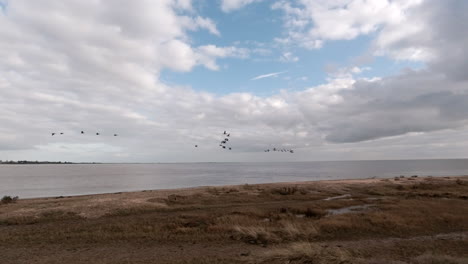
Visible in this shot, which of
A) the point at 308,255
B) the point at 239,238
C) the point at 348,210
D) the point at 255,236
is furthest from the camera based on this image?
the point at 348,210

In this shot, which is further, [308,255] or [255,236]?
[255,236]

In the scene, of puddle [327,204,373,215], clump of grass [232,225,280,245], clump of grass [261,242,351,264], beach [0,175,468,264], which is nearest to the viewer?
clump of grass [261,242,351,264]

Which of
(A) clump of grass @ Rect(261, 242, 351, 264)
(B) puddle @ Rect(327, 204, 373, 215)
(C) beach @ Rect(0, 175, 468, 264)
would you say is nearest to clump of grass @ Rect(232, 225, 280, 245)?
(C) beach @ Rect(0, 175, 468, 264)

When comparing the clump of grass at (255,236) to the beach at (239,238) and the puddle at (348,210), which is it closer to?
the beach at (239,238)

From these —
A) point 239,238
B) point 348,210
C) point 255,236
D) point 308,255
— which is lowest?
point 348,210

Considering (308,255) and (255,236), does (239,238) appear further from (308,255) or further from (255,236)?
(308,255)

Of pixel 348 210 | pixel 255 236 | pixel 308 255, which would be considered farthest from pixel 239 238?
pixel 348 210

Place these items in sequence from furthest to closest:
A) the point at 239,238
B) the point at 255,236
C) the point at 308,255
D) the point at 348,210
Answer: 1. the point at 348,210
2. the point at 239,238
3. the point at 255,236
4. the point at 308,255

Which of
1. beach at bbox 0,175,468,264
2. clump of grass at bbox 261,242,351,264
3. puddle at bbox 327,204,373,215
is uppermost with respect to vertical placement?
clump of grass at bbox 261,242,351,264

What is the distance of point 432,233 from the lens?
15.8 meters

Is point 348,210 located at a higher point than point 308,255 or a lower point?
lower

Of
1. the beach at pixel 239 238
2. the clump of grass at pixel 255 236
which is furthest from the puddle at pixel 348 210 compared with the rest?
the clump of grass at pixel 255 236

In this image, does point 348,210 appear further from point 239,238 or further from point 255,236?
point 239,238

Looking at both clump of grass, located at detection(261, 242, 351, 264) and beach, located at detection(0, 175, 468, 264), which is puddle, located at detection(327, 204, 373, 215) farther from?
clump of grass, located at detection(261, 242, 351, 264)
